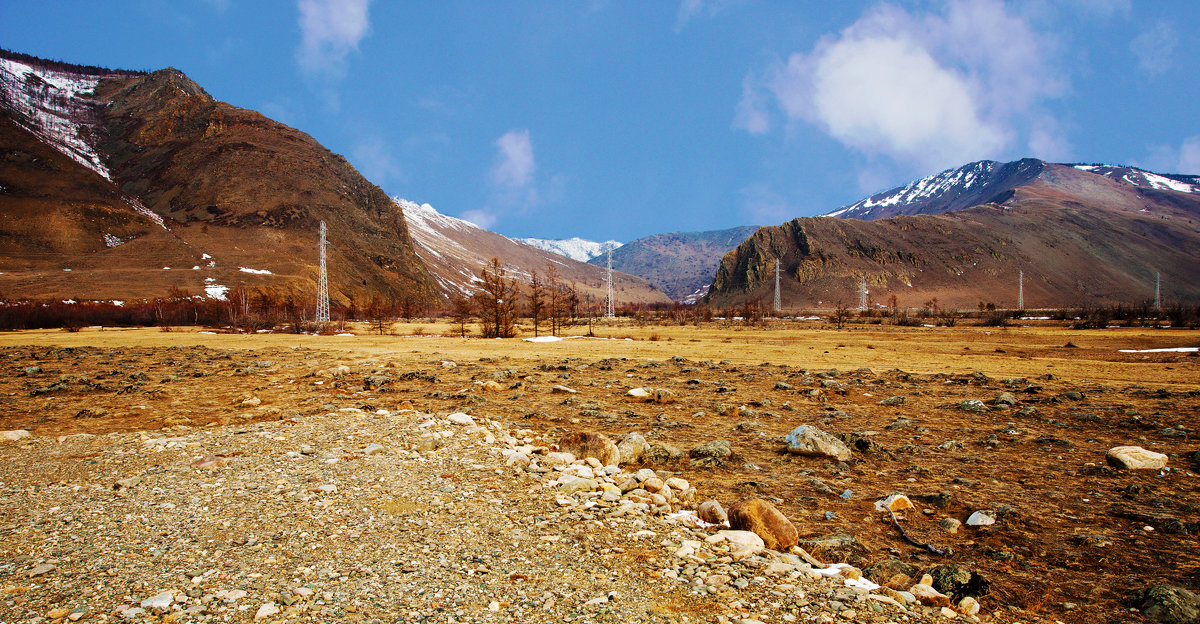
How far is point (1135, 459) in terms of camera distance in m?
7.17

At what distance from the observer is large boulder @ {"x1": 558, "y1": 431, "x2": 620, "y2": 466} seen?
7.31 meters

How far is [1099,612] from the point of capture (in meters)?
3.89

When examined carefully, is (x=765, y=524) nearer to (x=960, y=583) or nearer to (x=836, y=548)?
(x=836, y=548)

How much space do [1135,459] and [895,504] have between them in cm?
415

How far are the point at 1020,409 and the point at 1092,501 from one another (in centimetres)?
612

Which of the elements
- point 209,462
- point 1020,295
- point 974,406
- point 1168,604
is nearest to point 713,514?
point 1168,604

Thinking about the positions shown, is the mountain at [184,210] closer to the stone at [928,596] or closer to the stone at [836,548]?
the stone at [836,548]

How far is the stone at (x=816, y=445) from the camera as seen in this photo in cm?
793

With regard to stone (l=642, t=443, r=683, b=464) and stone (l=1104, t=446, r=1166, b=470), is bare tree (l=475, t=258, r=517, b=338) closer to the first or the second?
stone (l=642, t=443, r=683, b=464)

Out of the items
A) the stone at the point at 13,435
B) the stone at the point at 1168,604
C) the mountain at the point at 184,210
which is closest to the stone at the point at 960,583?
the stone at the point at 1168,604

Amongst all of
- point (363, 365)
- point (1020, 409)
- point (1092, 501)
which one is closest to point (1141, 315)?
point (1020, 409)

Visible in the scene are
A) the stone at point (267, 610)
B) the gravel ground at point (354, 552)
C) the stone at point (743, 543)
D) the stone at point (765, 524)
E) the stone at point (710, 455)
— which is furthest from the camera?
the stone at point (710, 455)

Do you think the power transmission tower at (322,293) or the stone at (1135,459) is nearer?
the stone at (1135,459)

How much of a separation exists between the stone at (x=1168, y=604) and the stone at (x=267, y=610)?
6.04 m
